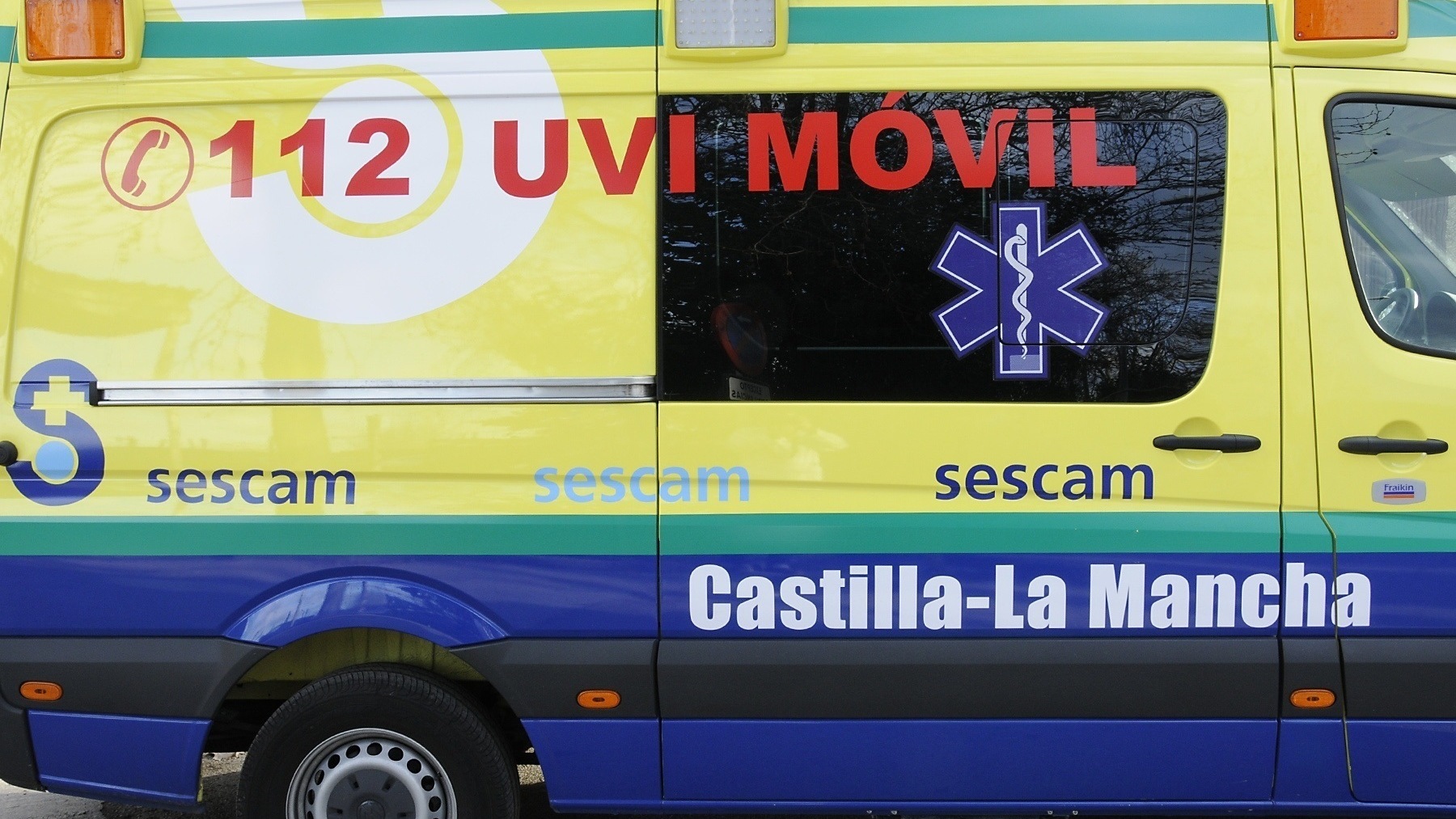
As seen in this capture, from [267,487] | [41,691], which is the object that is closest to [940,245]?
[267,487]

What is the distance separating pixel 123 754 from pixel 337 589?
77 centimetres

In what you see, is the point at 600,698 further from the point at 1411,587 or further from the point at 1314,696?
the point at 1411,587

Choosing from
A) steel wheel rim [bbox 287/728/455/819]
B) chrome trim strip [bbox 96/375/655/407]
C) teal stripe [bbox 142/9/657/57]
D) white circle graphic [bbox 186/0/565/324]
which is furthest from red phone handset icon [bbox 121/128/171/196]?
steel wheel rim [bbox 287/728/455/819]

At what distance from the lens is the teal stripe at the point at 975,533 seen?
270cm

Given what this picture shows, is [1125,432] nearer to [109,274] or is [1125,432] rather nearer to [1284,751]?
[1284,751]

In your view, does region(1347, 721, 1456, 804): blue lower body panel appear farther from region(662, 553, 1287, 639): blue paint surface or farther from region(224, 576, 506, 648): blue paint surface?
region(224, 576, 506, 648): blue paint surface

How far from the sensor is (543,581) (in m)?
2.77

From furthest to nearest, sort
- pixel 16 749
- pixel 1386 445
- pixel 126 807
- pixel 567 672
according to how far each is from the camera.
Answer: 1. pixel 126 807
2. pixel 16 749
3. pixel 567 672
4. pixel 1386 445

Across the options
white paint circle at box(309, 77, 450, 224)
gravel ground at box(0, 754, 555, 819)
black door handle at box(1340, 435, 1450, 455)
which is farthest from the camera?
gravel ground at box(0, 754, 555, 819)

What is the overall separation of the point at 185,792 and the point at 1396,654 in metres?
3.21

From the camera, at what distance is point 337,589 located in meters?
2.76

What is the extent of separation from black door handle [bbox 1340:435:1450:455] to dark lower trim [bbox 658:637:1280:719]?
1.76 ft

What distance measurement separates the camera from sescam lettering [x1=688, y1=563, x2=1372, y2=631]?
271 centimetres

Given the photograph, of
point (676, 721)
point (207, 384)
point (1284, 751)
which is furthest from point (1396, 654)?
point (207, 384)
